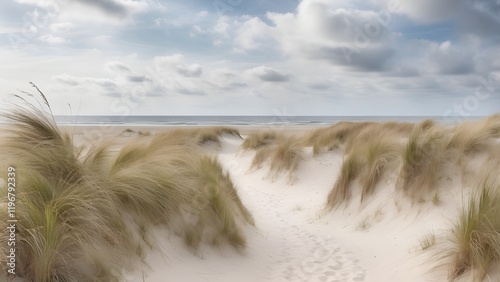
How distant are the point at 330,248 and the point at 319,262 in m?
0.70

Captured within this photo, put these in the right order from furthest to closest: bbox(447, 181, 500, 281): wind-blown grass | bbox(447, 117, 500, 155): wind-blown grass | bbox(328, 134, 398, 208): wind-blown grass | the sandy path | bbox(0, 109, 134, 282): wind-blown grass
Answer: bbox(328, 134, 398, 208): wind-blown grass → bbox(447, 117, 500, 155): wind-blown grass → the sandy path → bbox(447, 181, 500, 281): wind-blown grass → bbox(0, 109, 134, 282): wind-blown grass

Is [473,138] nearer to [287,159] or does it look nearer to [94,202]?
[287,159]

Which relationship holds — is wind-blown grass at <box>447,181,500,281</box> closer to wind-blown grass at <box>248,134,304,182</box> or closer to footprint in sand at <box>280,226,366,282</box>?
footprint in sand at <box>280,226,366,282</box>

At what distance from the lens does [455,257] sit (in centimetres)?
371

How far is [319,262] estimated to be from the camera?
5.17 meters

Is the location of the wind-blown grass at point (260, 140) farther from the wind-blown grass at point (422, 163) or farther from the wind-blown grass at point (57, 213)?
the wind-blown grass at point (57, 213)

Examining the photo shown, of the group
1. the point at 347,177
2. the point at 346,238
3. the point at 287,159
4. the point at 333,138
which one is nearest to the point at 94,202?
the point at 346,238

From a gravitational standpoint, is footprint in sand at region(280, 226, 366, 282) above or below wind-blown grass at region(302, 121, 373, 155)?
below

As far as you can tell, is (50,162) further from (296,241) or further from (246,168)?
(246,168)

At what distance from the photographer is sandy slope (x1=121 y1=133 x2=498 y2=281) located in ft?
13.6

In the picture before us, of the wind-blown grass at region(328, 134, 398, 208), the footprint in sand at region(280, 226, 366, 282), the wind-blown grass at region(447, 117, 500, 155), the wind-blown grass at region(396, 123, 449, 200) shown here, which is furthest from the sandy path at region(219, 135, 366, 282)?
the wind-blown grass at region(447, 117, 500, 155)

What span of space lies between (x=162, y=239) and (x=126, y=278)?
820 millimetres

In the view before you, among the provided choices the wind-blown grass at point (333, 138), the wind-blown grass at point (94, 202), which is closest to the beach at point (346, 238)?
the wind-blown grass at point (94, 202)

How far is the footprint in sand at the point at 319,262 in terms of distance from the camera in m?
4.66
